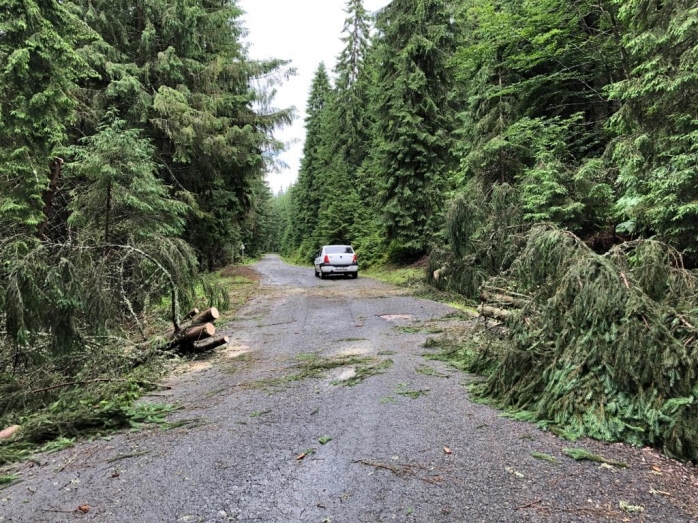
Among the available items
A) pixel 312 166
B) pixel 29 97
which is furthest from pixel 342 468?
pixel 312 166

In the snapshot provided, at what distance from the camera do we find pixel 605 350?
3.79 meters

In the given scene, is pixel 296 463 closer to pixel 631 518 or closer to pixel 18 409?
pixel 631 518

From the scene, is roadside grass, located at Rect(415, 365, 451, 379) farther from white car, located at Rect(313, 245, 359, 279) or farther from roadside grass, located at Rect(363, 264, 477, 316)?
white car, located at Rect(313, 245, 359, 279)

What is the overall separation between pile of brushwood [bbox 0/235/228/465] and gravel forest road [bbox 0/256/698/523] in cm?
43

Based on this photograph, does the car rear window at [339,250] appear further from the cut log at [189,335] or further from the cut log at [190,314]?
the cut log at [189,335]

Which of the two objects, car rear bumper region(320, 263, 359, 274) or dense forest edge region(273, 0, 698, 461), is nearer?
dense forest edge region(273, 0, 698, 461)

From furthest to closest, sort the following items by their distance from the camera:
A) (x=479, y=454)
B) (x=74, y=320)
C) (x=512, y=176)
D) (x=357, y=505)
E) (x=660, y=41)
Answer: (x=512, y=176) → (x=660, y=41) → (x=74, y=320) → (x=479, y=454) → (x=357, y=505)

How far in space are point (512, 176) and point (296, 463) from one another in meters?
11.2

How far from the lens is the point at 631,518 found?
98.7 inches

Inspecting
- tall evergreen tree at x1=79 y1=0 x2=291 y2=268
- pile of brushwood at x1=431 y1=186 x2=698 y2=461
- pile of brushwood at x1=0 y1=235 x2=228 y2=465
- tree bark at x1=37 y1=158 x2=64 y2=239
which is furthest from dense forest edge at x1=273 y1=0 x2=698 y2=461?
tree bark at x1=37 y1=158 x2=64 y2=239

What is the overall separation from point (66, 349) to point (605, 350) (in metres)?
5.99

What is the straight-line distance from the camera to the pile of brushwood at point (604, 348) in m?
3.42

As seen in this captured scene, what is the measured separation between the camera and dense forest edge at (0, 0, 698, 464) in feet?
12.9

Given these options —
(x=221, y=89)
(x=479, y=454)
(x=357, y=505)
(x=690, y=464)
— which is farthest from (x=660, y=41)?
(x=221, y=89)
